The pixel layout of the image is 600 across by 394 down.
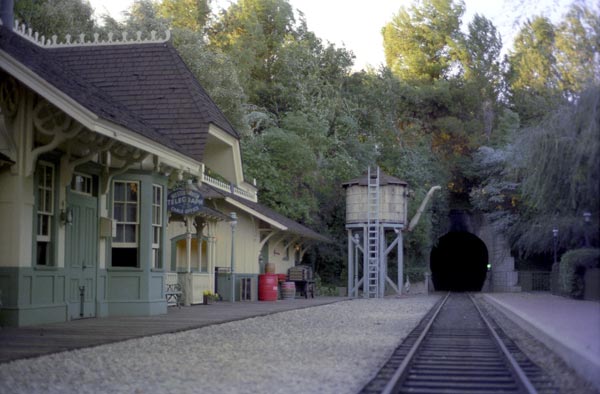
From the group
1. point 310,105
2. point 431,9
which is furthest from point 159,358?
point 431,9

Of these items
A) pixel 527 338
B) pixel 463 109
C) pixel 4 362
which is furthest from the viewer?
pixel 463 109

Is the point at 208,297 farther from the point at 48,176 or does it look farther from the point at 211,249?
the point at 48,176

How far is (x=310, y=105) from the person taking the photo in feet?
154

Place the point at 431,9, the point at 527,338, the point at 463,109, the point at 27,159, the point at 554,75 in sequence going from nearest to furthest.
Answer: the point at 554,75
the point at 27,159
the point at 527,338
the point at 463,109
the point at 431,9

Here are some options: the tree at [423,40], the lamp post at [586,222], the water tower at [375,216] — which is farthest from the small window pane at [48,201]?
the tree at [423,40]

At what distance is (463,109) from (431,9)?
9.20m

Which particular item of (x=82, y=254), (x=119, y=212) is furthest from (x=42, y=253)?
(x=119, y=212)

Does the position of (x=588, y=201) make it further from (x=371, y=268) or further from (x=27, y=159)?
(x=371, y=268)

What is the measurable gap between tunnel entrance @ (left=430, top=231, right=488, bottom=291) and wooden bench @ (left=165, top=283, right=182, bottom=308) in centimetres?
4436

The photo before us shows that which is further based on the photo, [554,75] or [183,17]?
[183,17]

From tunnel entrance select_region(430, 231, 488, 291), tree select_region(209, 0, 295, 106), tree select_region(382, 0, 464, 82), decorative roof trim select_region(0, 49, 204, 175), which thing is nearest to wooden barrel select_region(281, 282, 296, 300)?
decorative roof trim select_region(0, 49, 204, 175)

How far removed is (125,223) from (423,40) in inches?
1853

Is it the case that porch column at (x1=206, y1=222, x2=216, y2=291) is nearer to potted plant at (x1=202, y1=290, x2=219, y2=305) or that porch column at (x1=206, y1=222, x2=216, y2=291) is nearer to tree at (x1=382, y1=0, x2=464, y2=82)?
potted plant at (x1=202, y1=290, x2=219, y2=305)

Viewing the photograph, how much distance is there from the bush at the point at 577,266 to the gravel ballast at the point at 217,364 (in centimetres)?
295
